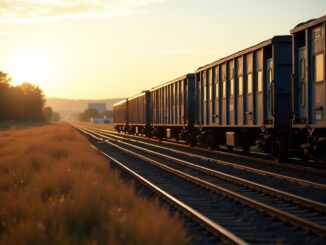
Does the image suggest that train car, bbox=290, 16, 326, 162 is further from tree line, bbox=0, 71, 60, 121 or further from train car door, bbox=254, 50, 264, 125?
tree line, bbox=0, 71, 60, 121

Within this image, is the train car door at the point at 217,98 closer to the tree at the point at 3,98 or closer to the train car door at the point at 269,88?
the train car door at the point at 269,88

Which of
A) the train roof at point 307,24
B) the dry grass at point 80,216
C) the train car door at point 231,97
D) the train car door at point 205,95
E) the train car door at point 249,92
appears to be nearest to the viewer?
the dry grass at point 80,216

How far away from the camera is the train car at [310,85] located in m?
15.0

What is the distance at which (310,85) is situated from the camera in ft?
51.3

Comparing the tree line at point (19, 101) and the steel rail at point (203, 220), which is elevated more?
the tree line at point (19, 101)

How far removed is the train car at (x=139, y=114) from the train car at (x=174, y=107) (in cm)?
159

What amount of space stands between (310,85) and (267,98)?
3.72 meters

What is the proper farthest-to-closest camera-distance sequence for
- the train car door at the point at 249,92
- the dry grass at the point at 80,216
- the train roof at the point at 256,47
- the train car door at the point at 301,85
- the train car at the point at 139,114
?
the train car at the point at 139,114
the train car door at the point at 249,92
the train roof at the point at 256,47
the train car door at the point at 301,85
the dry grass at the point at 80,216

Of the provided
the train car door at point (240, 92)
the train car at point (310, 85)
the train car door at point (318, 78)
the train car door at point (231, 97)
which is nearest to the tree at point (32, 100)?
the train car door at point (231, 97)

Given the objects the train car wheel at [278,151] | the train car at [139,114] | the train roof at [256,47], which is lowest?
the train car wheel at [278,151]

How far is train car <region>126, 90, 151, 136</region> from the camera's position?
46.7 meters

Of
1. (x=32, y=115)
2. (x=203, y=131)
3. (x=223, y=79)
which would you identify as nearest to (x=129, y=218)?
(x=223, y=79)

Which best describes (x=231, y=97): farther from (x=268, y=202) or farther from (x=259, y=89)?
(x=268, y=202)

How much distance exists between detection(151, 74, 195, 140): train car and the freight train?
0.25 feet
